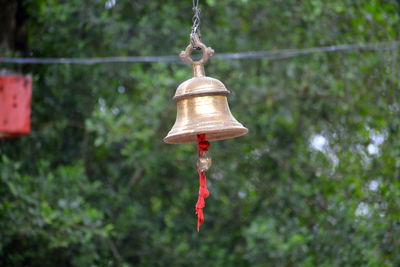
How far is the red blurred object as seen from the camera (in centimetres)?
398

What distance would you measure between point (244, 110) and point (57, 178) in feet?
4.87

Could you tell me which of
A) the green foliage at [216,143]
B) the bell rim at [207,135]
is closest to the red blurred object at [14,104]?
the green foliage at [216,143]

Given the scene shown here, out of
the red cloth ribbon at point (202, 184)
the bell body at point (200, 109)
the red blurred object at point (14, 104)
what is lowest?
the red cloth ribbon at point (202, 184)

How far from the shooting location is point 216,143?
18.3 feet

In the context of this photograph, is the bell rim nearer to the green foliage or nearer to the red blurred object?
the red blurred object

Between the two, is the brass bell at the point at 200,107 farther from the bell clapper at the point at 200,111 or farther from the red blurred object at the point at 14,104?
the red blurred object at the point at 14,104

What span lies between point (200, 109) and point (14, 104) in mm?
1802

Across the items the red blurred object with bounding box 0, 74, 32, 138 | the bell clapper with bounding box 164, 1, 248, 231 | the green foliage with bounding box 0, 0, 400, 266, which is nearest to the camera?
the bell clapper with bounding box 164, 1, 248, 231

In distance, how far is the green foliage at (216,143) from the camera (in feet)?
15.8

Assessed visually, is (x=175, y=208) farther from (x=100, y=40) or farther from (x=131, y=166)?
(x=100, y=40)

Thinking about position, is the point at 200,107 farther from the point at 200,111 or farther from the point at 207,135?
the point at 207,135

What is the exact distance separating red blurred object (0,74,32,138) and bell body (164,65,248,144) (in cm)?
169

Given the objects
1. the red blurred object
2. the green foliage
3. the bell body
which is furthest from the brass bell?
the green foliage

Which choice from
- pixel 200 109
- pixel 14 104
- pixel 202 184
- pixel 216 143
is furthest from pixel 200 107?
pixel 216 143
